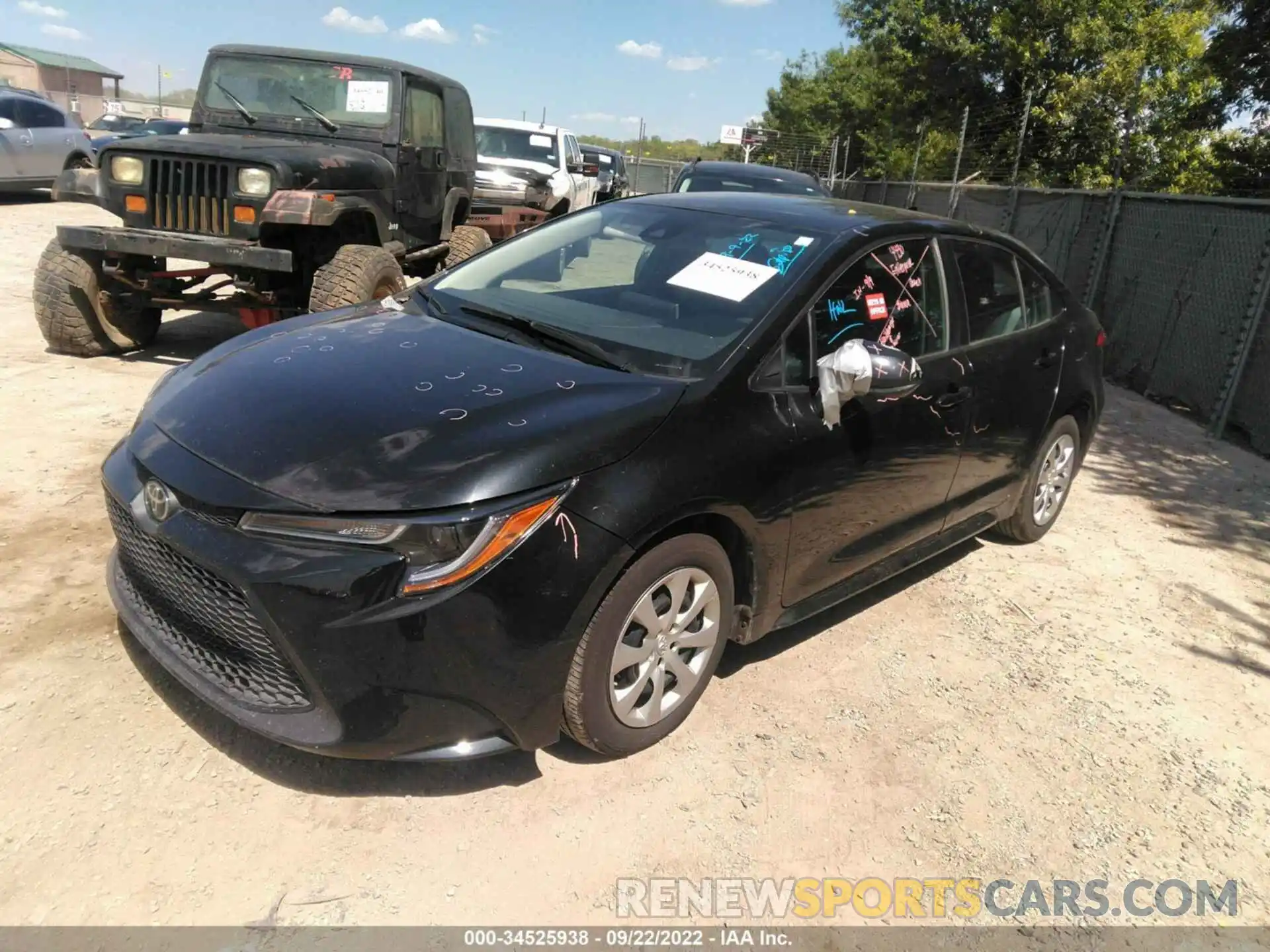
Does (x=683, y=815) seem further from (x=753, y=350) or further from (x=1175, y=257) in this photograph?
(x=1175, y=257)

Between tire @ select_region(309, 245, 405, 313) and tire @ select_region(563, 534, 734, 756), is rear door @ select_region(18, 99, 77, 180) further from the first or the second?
tire @ select_region(563, 534, 734, 756)

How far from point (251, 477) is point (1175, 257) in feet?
28.8

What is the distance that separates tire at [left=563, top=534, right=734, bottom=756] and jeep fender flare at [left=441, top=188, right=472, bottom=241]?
623 centimetres

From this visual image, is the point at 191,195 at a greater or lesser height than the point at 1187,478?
greater

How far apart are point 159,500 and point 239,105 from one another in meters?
5.85

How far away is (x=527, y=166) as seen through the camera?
13695 mm

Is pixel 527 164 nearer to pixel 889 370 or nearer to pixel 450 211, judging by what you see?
pixel 450 211

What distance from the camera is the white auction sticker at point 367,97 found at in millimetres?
7281

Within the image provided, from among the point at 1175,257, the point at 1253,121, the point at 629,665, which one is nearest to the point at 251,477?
the point at 629,665

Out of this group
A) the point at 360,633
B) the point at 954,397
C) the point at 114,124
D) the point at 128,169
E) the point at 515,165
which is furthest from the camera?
the point at 114,124

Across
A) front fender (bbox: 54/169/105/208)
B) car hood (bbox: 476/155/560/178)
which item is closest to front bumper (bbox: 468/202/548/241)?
car hood (bbox: 476/155/560/178)

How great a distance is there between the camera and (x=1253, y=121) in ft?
43.6

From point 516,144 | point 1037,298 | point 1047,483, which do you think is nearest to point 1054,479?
point 1047,483

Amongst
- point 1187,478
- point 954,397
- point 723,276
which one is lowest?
Answer: point 1187,478
